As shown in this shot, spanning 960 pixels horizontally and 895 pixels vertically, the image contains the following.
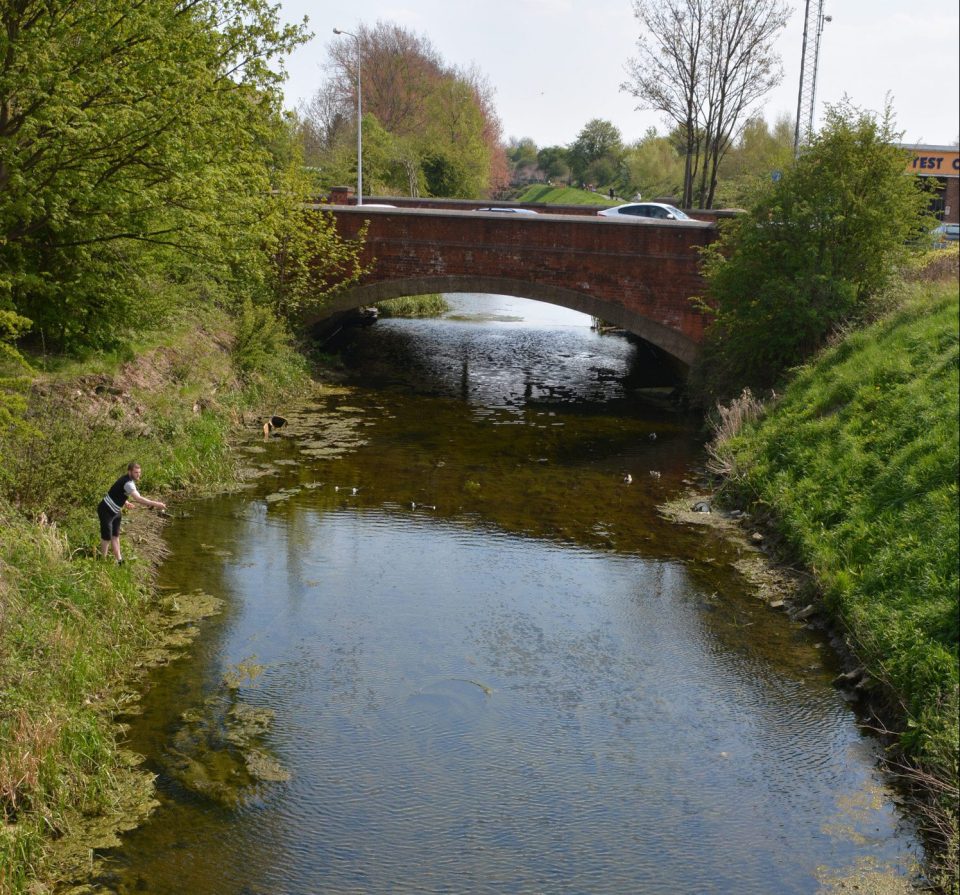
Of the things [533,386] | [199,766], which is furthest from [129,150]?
[533,386]

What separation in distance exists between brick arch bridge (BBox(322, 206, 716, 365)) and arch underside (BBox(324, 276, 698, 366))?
25 millimetres

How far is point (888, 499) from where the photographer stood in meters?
13.0

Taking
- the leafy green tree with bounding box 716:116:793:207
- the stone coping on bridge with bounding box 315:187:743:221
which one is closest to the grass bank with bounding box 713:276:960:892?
the stone coping on bridge with bounding box 315:187:743:221

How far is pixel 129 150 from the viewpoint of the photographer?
49.3 ft

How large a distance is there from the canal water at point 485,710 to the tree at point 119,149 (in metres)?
4.13

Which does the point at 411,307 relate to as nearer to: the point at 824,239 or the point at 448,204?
the point at 448,204

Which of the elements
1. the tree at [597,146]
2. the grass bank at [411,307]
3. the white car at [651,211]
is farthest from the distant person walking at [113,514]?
the tree at [597,146]

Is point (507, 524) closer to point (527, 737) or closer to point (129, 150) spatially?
Answer: point (527, 737)

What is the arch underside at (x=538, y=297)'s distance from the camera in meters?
24.8

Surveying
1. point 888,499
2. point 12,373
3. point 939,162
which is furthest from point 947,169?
point 12,373

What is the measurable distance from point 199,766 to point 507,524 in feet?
24.3

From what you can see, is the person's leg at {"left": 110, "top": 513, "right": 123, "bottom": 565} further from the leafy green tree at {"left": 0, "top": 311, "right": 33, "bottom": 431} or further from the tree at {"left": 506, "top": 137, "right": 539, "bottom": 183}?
the tree at {"left": 506, "top": 137, "right": 539, "bottom": 183}

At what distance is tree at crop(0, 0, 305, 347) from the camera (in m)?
14.0

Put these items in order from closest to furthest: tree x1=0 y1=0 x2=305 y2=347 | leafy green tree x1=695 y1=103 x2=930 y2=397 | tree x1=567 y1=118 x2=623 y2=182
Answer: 1. tree x1=0 y1=0 x2=305 y2=347
2. leafy green tree x1=695 y1=103 x2=930 y2=397
3. tree x1=567 y1=118 x2=623 y2=182
